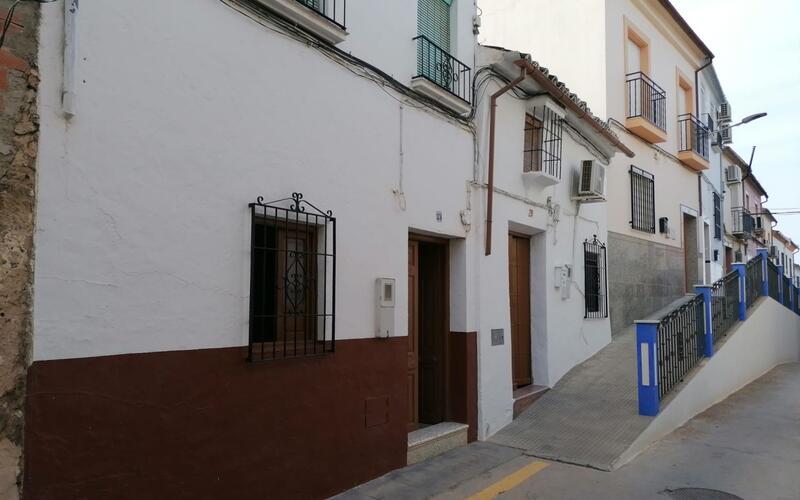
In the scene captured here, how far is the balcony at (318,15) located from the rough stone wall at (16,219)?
5.70ft

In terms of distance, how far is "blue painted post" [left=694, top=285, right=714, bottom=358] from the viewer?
8.58 metres

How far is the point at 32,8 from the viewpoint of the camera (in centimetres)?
307

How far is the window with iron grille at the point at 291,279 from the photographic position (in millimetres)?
4312

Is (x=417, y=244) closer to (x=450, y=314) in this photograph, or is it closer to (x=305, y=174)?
(x=450, y=314)

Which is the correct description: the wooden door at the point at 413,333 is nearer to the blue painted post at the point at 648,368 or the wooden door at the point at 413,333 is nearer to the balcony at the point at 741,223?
the blue painted post at the point at 648,368

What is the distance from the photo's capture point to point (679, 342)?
7.73 m

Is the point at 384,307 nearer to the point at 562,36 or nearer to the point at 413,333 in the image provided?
the point at 413,333

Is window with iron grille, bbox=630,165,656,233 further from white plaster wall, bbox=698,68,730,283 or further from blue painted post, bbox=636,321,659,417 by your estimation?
blue painted post, bbox=636,321,659,417

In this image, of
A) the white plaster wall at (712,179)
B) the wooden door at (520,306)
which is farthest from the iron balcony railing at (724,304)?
the white plaster wall at (712,179)

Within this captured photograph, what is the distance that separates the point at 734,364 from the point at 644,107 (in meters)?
5.28

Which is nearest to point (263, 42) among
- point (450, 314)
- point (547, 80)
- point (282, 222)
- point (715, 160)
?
point (282, 222)

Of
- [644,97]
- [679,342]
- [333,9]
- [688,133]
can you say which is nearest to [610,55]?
[644,97]

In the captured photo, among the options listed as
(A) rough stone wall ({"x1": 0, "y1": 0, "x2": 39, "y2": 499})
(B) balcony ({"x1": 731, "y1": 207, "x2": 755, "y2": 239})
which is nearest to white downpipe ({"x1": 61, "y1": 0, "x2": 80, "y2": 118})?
(A) rough stone wall ({"x1": 0, "y1": 0, "x2": 39, "y2": 499})

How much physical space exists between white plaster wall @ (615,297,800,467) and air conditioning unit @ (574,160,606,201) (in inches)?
111
